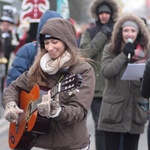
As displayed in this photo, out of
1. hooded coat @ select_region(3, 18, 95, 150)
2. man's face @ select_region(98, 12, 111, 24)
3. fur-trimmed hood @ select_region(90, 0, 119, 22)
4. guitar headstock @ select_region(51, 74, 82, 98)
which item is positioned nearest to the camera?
guitar headstock @ select_region(51, 74, 82, 98)

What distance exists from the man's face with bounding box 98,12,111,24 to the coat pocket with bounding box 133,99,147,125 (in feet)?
6.33

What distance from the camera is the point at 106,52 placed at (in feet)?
18.8

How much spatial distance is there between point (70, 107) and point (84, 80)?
0.28 metres

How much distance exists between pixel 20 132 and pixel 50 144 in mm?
292

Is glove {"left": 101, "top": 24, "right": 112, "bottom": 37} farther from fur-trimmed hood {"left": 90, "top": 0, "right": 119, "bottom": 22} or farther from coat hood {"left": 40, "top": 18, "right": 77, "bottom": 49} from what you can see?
coat hood {"left": 40, "top": 18, "right": 77, "bottom": 49}

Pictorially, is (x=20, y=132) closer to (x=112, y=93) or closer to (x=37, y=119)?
(x=37, y=119)

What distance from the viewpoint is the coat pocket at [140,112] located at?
5480 mm

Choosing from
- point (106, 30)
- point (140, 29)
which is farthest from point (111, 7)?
point (140, 29)

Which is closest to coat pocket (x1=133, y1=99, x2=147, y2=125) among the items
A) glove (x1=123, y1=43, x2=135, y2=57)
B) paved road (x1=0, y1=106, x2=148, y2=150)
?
glove (x1=123, y1=43, x2=135, y2=57)

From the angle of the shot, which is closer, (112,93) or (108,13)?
(112,93)

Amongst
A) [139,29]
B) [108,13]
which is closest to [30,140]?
[139,29]

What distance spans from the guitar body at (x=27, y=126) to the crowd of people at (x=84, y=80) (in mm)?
29

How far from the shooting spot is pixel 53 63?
3.95m

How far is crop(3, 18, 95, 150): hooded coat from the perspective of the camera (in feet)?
12.5
